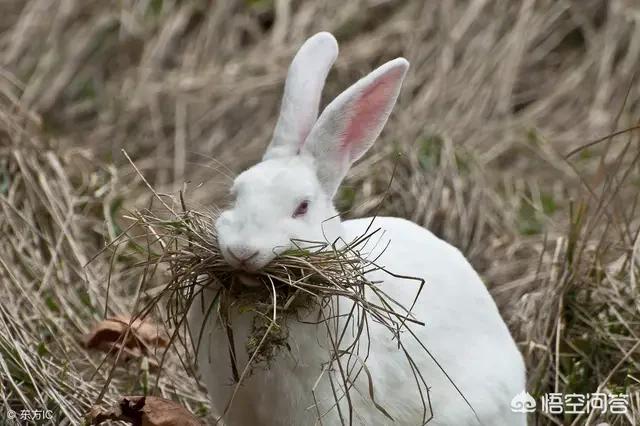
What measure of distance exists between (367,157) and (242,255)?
3.01m

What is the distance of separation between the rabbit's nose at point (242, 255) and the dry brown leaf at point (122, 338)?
1083 millimetres

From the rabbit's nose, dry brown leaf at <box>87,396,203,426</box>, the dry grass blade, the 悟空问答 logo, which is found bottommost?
the 悟空问答 logo

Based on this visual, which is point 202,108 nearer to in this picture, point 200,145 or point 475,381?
point 200,145

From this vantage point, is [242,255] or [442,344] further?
[442,344]

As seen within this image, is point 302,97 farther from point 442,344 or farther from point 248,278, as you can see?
point 442,344

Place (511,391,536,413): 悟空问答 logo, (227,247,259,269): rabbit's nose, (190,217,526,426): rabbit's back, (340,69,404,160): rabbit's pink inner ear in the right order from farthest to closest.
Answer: (511,391,536,413): 悟空问答 logo
(340,69,404,160): rabbit's pink inner ear
(190,217,526,426): rabbit's back
(227,247,259,269): rabbit's nose

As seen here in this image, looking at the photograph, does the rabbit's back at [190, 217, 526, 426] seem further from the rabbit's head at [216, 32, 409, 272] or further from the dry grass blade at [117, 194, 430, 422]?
the rabbit's head at [216, 32, 409, 272]

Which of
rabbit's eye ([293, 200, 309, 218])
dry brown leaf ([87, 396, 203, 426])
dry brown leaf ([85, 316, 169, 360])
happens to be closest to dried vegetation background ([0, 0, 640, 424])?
dry brown leaf ([85, 316, 169, 360])

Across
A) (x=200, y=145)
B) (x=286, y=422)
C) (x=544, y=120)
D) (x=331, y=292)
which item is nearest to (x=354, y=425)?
(x=286, y=422)

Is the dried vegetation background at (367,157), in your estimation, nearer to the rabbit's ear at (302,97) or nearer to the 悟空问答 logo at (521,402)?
the 悟空问答 logo at (521,402)

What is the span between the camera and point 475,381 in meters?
4.04

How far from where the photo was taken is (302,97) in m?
3.92

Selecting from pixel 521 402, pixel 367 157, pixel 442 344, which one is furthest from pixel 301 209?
pixel 367 157

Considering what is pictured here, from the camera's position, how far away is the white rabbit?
3.55 metres
